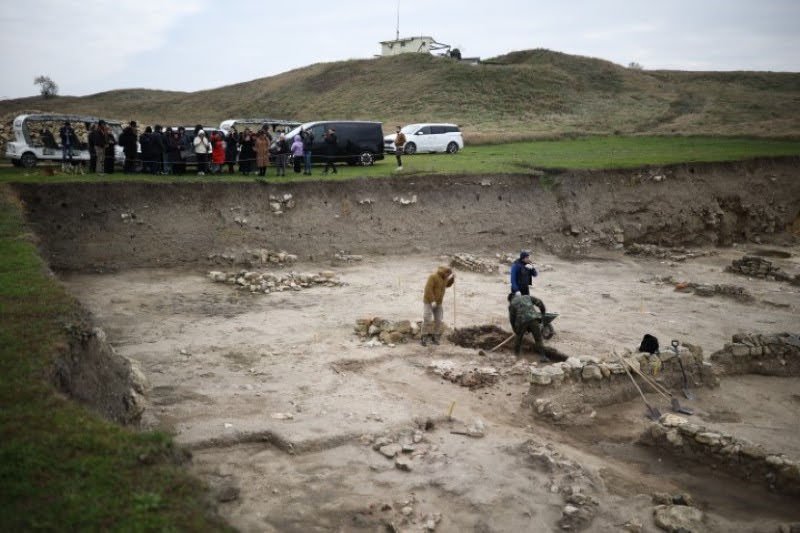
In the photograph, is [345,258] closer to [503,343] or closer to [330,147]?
[330,147]

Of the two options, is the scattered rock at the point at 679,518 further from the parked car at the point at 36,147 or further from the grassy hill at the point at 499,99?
the grassy hill at the point at 499,99

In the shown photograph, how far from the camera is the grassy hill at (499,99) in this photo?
45.0 metres

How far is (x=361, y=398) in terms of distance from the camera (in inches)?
449

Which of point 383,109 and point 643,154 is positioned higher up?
point 383,109

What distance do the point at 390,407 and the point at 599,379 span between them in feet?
13.1

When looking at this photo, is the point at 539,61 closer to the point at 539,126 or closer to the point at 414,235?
the point at 539,126

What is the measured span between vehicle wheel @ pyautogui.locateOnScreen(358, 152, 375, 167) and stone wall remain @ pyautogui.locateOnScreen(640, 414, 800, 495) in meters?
18.8

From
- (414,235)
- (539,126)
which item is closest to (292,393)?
(414,235)

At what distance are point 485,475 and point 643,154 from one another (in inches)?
1050

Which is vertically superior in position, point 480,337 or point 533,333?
point 533,333

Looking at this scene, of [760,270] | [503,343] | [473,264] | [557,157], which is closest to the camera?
[503,343]

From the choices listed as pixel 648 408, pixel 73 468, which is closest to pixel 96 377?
pixel 73 468

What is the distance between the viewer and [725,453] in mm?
9617

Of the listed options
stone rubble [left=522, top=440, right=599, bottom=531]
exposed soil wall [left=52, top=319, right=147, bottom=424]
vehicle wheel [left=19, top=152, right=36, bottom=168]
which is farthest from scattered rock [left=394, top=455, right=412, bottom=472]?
vehicle wheel [left=19, top=152, right=36, bottom=168]
